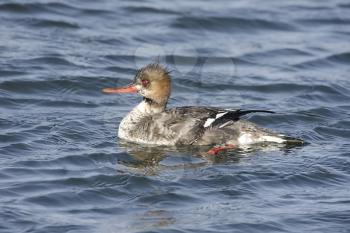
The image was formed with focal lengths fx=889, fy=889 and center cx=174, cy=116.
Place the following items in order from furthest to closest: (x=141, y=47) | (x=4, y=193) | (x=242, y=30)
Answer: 1. (x=242, y=30)
2. (x=141, y=47)
3. (x=4, y=193)

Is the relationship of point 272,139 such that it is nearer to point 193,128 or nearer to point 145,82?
point 193,128

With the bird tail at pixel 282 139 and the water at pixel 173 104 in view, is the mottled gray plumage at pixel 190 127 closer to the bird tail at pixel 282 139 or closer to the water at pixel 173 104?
the bird tail at pixel 282 139

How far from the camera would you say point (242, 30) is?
18.8m

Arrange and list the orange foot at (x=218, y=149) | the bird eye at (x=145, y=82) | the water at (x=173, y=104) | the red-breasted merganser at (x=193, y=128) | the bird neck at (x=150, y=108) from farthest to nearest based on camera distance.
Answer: the bird neck at (x=150, y=108)
the bird eye at (x=145, y=82)
the red-breasted merganser at (x=193, y=128)
the orange foot at (x=218, y=149)
the water at (x=173, y=104)

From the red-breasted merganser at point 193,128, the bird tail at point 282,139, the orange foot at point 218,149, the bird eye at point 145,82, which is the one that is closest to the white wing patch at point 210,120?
the red-breasted merganser at point 193,128

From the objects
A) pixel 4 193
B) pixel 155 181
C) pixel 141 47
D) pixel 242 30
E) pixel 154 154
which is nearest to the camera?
pixel 4 193

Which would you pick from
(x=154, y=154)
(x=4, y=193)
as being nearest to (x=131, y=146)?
(x=154, y=154)

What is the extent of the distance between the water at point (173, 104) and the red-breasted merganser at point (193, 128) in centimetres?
21

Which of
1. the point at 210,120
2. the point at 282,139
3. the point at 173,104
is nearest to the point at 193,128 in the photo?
the point at 210,120

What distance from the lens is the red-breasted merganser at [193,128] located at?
1206cm

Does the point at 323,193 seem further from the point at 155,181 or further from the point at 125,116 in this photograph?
the point at 125,116

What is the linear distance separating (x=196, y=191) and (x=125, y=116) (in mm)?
3017

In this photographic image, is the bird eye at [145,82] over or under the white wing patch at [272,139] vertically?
over

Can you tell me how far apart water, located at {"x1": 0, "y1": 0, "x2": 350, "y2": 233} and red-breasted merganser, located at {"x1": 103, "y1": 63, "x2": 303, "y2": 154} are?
0.21 meters
